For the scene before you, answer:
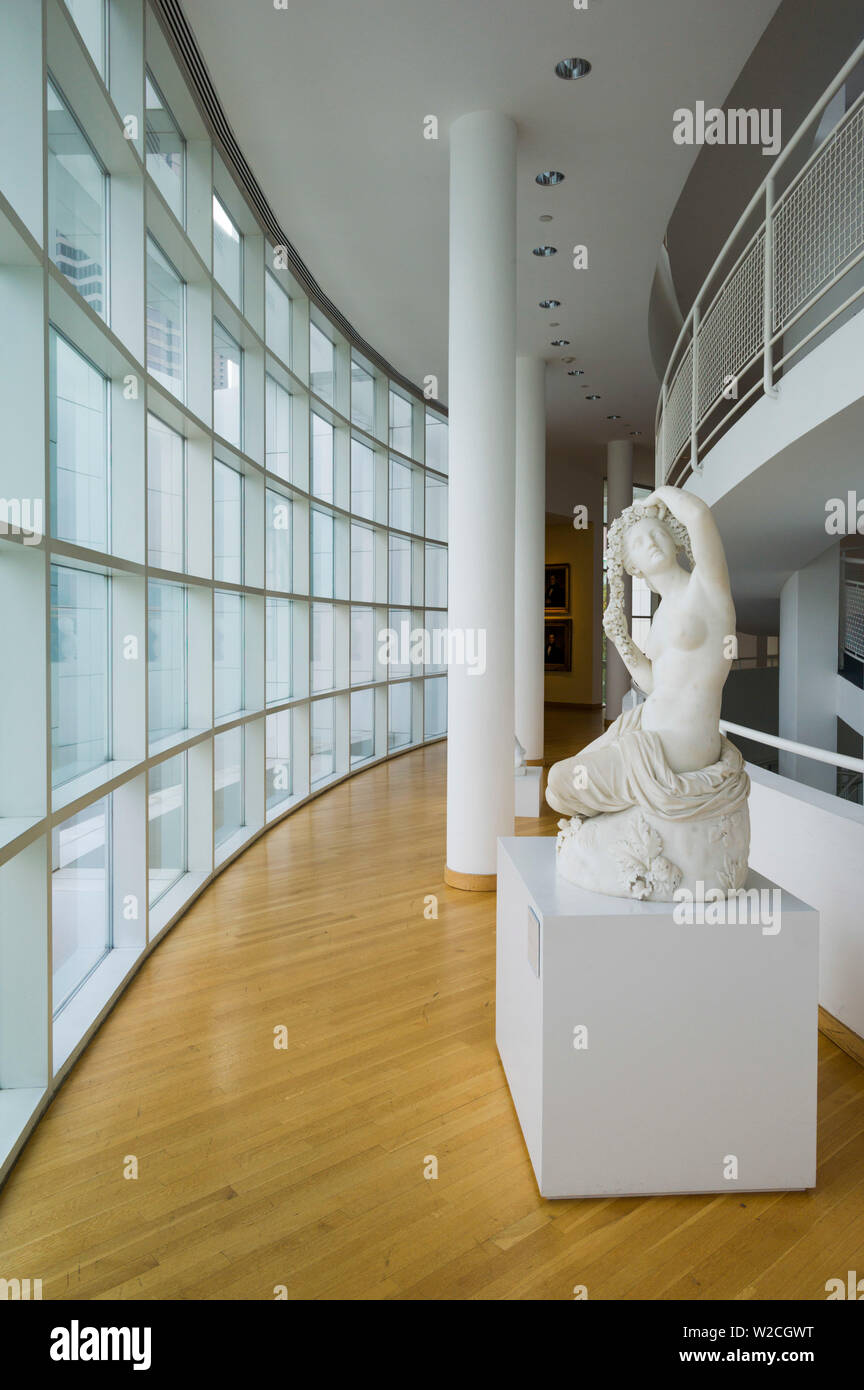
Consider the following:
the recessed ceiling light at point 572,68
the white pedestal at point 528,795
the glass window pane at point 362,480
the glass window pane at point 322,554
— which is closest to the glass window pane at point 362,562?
the glass window pane at point 362,480

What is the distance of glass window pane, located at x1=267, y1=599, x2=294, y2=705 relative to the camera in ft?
29.7

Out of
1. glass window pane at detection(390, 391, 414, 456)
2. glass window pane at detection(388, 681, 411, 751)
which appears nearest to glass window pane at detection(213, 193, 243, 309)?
glass window pane at detection(390, 391, 414, 456)

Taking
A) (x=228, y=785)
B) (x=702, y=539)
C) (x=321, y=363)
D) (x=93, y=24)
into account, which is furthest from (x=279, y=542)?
(x=702, y=539)

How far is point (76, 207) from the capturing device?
455 cm

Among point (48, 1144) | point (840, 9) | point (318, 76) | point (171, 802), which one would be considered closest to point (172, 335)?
point (318, 76)

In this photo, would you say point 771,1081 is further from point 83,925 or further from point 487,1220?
point 83,925

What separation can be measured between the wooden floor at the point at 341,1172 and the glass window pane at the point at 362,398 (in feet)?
29.2

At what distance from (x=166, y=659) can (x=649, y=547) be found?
4.01 m

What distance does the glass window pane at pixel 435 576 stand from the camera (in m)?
15.6

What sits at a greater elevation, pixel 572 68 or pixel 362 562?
pixel 572 68

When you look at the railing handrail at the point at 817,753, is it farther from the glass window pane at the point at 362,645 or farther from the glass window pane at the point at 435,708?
the glass window pane at the point at 435,708

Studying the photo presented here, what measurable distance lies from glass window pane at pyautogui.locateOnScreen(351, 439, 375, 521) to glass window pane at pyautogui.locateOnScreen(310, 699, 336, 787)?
9.46ft

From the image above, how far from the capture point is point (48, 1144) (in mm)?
3275

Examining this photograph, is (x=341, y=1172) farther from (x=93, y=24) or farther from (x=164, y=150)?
(x=164, y=150)
